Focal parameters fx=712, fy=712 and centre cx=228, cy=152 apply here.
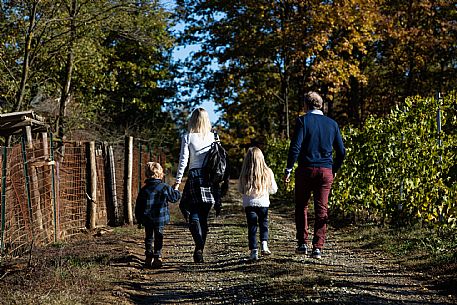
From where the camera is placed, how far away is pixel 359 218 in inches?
603

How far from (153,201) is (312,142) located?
2396 mm

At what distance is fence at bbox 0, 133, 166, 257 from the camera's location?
1094 centimetres

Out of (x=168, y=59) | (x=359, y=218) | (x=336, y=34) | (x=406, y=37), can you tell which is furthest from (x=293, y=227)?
(x=168, y=59)

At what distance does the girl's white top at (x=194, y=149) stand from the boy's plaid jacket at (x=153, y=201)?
339 mm

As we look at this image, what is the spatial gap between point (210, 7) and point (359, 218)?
17621mm

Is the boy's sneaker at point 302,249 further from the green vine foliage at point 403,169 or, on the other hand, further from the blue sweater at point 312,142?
the green vine foliage at point 403,169

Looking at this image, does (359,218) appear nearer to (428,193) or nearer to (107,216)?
(428,193)

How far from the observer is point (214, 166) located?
9.78 meters

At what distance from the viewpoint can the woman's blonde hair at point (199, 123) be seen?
32.7ft

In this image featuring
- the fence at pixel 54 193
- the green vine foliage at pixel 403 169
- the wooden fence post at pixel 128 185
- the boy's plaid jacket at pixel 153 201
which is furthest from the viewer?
the wooden fence post at pixel 128 185

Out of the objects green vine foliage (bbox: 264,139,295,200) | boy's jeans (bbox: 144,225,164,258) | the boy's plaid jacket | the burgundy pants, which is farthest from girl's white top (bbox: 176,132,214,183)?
green vine foliage (bbox: 264,139,295,200)

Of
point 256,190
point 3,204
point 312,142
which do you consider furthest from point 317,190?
point 3,204

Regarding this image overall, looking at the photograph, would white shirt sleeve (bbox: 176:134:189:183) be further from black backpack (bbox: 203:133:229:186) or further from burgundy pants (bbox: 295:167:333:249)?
burgundy pants (bbox: 295:167:333:249)

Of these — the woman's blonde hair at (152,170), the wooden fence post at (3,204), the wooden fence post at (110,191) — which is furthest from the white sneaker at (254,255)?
the wooden fence post at (110,191)
